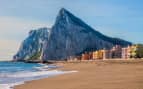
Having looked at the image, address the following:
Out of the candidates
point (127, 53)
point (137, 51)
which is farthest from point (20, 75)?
point (127, 53)

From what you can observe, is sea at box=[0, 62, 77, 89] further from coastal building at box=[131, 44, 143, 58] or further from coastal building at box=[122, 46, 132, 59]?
coastal building at box=[122, 46, 132, 59]

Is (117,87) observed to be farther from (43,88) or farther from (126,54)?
(126,54)

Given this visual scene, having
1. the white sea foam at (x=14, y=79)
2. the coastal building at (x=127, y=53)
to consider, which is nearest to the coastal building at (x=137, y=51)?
the coastal building at (x=127, y=53)

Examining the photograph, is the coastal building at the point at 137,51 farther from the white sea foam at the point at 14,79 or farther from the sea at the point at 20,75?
the white sea foam at the point at 14,79

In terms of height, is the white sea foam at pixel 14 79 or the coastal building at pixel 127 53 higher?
the coastal building at pixel 127 53

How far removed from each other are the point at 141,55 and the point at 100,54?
51464 millimetres

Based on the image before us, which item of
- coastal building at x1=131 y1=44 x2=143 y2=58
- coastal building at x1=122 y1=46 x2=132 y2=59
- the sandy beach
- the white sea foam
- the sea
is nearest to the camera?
the sandy beach

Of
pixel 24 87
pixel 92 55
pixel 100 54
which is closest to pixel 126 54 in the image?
pixel 100 54

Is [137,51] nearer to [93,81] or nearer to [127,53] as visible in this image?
[127,53]

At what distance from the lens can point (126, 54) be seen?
13688 centimetres

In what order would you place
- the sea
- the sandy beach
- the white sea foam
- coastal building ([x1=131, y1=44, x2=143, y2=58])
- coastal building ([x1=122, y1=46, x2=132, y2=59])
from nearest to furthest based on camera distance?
the sandy beach
the white sea foam
the sea
coastal building ([x1=131, y1=44, x2=143, y2=58])
coastal building ([x1=122, y1=46, x2=132, y2=59])

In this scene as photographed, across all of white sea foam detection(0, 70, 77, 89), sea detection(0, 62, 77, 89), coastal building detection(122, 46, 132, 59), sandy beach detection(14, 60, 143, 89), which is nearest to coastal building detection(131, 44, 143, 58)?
coastal building detection(122, 46, 132, 59)

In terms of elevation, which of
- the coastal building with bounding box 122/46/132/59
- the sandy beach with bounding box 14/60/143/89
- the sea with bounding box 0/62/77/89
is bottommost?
the sea with bounding box 0/62/77/89

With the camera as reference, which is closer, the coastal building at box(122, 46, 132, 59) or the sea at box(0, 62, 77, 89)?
the sea at box(0, 62, 77, 89)
